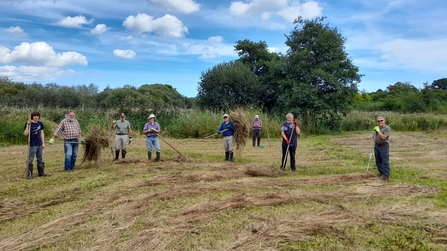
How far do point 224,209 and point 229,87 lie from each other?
21.0 metres

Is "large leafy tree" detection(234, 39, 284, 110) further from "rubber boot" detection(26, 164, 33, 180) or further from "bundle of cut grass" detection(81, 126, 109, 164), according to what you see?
"rubber boot" detection(26, 164, 33, 180)

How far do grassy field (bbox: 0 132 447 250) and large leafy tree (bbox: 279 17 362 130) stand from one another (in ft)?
42.0

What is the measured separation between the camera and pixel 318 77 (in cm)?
2158

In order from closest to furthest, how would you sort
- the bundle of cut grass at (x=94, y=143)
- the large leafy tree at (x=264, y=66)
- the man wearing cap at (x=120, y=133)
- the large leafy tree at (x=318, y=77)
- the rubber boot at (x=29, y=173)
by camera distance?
the rubber boot at (x=29, y=173), the bundle of cut grass at (x=94, y=143), the man wearing cap at (x=120, y=133), the large leafy tree at (x=318, y=77), the large leafy tree at (x=264, y=66)

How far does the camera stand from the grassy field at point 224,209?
435cm

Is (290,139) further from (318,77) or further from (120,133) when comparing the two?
(318,77)

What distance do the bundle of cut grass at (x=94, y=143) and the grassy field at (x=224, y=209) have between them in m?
0.50

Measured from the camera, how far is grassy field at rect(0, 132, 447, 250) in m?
4.35

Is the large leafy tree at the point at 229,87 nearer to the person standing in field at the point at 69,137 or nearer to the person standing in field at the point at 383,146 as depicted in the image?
the person standing in field at the point at 69,137

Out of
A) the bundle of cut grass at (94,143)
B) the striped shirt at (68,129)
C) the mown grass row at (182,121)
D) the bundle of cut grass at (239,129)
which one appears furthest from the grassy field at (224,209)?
the mown grass row at (182,121)

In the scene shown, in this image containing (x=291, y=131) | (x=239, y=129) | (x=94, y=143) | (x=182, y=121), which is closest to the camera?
(x=291, y=131)

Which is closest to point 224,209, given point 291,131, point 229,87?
point 291,131

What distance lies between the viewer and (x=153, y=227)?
475cm

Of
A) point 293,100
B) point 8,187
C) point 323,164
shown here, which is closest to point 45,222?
point 8,187
